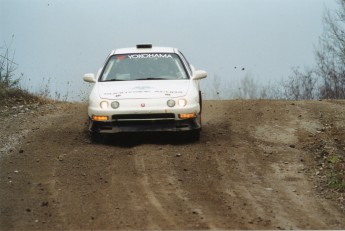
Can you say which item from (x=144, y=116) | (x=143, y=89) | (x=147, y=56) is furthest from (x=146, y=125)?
(x=147, y=56)

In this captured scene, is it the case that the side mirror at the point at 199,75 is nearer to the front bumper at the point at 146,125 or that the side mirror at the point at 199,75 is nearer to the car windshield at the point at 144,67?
the car windshield at the point at 144,67

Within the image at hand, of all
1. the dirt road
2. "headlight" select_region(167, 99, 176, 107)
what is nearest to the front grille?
"headlight" select_region(167, 99, 176, 107)

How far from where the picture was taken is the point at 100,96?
9.53 m

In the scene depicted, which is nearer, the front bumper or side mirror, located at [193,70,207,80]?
the front bumper

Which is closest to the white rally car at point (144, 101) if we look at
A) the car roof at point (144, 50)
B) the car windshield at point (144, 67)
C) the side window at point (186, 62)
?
the car windshield at point (144, 67)

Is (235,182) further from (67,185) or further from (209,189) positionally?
(67,185)

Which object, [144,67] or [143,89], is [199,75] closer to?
[144,67]

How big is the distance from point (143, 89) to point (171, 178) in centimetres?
231

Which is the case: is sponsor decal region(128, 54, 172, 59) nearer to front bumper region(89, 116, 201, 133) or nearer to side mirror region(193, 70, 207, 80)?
side mirror region(193, 70, 207, 80)

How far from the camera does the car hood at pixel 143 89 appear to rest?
9406 mm

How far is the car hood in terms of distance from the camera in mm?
9406

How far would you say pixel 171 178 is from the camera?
7.72m

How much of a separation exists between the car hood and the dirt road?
86cm

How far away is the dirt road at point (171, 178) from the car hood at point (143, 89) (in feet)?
2.84
